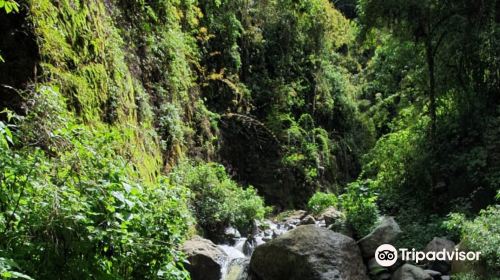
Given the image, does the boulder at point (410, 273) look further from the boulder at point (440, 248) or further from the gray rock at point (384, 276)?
the boulder at point (440, 248)

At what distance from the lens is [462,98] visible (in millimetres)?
9180

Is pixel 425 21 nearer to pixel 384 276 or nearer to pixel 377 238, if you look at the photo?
pixel 377 238

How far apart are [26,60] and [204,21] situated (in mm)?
8225

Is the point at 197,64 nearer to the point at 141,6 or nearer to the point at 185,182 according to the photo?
the point at 141,6

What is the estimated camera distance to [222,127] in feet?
43.1

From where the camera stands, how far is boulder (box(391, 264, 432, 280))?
19.5 feet

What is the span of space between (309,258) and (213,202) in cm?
353

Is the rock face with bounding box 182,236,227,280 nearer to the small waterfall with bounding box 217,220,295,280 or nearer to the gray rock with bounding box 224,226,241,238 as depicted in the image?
the small waterfall with bounding box 217,220,295,280

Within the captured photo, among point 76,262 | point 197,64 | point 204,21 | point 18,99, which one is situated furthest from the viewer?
point 204,21

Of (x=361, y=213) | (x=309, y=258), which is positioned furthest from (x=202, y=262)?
(x=361, y=213)

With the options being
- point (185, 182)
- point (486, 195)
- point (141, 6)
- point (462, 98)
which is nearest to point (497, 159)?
point (486, 195)

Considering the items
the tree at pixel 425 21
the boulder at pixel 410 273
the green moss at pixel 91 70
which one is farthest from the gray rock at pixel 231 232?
the tree at pixel 425 21

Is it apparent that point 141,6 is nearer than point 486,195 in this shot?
No

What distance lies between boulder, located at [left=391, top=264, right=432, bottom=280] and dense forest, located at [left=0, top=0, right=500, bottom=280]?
1.37 ft
